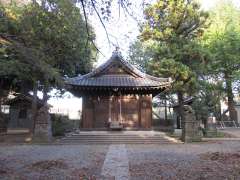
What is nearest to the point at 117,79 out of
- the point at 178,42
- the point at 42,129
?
the point at 178,42

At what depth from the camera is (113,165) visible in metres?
11.5

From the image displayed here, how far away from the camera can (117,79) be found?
85.7 feet

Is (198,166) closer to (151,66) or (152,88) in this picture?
(152,88)

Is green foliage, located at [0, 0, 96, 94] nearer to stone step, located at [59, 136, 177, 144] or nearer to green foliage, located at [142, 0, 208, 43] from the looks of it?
stone step, located at [59, 136, 177, 144]

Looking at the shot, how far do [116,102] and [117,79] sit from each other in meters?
1.82

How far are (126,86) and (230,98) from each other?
22.3 metres

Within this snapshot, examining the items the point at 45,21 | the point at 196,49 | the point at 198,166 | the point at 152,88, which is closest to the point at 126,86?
the point at 152,88

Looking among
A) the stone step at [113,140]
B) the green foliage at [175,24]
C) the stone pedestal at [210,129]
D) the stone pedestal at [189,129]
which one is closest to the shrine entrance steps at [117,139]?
the stone step at [113,140]

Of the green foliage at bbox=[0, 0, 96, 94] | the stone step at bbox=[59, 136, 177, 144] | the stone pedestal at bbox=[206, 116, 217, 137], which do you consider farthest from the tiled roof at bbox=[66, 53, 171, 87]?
the green foliage at bbox=[0, 0, 96, 94]

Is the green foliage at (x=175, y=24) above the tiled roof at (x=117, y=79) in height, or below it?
above

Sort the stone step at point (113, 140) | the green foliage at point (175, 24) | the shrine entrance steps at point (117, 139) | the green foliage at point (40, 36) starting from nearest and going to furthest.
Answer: the green foliage at point (40, 36), the stone step at point (113, 140), the shrine entrance steps at point (117, 139), the green foliage at point (175, 24)

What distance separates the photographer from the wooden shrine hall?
2538cm

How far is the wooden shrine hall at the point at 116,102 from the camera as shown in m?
25.4

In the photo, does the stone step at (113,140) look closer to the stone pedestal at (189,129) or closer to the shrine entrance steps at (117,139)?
the shrine entrance steps at (117,139)
